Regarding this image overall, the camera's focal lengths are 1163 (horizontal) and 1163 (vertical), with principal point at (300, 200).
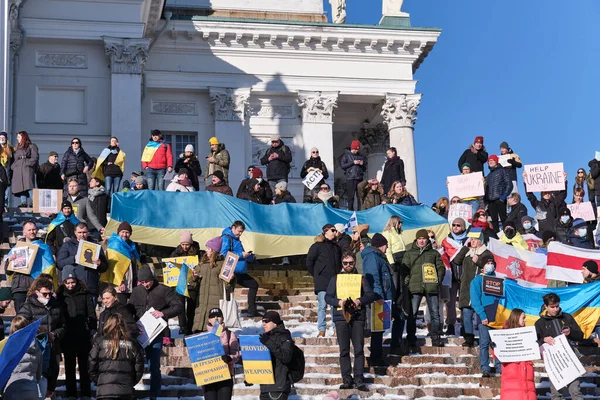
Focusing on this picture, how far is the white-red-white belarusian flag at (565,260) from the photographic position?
816 inches

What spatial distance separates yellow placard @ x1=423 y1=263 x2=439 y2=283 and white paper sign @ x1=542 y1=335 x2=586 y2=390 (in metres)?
3.27

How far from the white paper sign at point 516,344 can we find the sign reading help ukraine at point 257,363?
3.10 metres

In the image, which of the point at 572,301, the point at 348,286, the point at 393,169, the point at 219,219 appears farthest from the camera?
the point at 393,169

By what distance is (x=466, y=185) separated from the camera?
2695cm

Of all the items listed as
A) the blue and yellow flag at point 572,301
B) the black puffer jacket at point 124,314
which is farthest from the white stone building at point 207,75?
the black puffer jacket at point 124,314

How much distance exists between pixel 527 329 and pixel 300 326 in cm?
540

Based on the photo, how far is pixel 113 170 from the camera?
84.6ft

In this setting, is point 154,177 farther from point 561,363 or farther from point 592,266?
point 561,363

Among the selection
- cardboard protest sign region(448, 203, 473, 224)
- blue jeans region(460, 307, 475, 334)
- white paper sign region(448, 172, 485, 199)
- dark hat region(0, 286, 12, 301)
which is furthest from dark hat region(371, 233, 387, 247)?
white paper sign region(448, 172, 485, 199)

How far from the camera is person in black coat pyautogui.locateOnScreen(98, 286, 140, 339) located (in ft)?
47.4

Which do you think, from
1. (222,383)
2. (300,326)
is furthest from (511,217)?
(222,383)

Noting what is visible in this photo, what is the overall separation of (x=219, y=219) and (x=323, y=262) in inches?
240

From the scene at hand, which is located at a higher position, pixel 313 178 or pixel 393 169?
pixel 393 169

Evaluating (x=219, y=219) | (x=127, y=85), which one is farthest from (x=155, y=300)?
(x=127, y=85)
